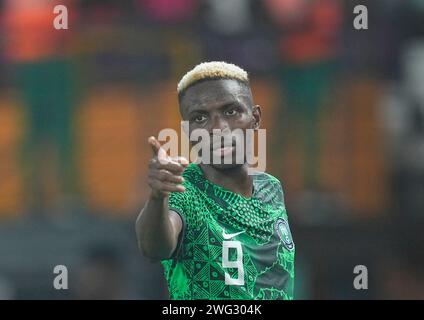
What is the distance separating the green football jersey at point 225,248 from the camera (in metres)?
3.79

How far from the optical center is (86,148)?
11047mm

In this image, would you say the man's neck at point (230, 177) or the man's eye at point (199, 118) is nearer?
the man's eye at point (199, 118)

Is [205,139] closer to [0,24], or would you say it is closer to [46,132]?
[46,132]

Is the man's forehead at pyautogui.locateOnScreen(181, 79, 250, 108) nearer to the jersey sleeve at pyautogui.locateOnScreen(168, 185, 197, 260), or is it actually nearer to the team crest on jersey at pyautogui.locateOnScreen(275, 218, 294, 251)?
the jersey sleeve at pyautogui.locateOnScreen(168, 185, 197, 260)

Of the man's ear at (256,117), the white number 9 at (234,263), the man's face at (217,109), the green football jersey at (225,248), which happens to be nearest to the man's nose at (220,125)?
the man's face at (217,109)

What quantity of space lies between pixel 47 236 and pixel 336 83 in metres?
3.00

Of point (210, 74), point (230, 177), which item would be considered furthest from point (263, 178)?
point (210, 74)

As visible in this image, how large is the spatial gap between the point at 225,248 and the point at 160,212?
0.29 metres

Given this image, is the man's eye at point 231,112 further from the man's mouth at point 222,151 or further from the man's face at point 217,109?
the man's mouth at point 222,151

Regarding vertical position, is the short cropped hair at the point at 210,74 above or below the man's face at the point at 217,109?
above

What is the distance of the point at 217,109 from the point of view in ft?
12.4
